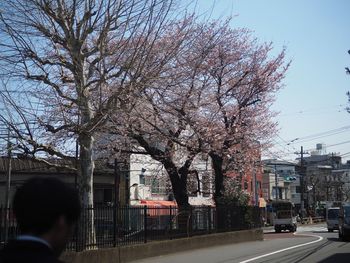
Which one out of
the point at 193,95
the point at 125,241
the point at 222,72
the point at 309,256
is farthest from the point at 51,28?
the point at 222,72

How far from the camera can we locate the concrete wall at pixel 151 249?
15.4 metres

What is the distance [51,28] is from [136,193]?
30.3 m

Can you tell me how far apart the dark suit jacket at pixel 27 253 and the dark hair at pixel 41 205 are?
0.29 ft

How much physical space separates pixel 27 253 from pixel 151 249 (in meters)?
17.6

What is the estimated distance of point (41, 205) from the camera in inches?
95.8

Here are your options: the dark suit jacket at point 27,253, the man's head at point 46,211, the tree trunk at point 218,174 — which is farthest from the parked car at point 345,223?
the dark suit jacket at point 27,253

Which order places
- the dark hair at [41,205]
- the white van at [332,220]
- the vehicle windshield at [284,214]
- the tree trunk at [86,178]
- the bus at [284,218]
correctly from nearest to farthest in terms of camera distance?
the dark hair at [41,205] → the tree trunk at [86,178] → the white van at [332,220] → the bus at [284,218] → the vehicle windshield at [284,214]

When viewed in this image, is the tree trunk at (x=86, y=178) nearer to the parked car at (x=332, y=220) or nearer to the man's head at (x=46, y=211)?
the man's head at (x=46, y=211)

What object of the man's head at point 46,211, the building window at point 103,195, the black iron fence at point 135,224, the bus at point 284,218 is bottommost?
the bus at point 284,218

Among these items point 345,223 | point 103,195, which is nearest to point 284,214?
point 103,195

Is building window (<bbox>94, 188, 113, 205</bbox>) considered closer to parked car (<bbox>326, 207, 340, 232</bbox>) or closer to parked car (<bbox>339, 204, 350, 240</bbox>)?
parked car (<bbox>339, 204, 350, 240</bbox>)

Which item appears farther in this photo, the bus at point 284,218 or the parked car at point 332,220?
the bus at point 284,218

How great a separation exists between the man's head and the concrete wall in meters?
12.2

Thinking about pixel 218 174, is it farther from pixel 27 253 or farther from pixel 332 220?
pixel 27 253
